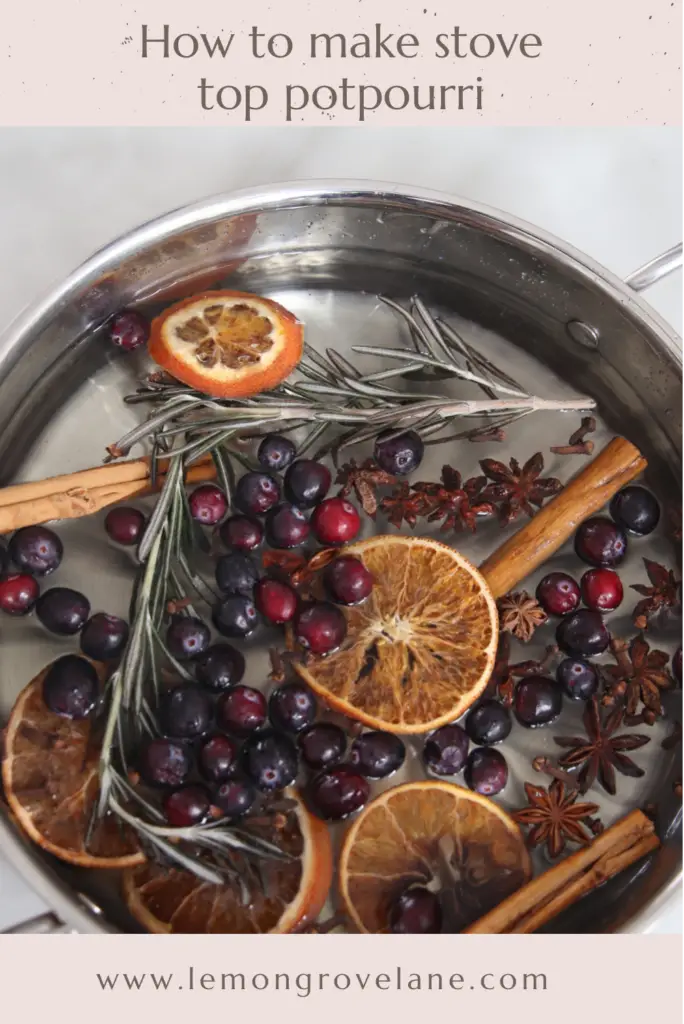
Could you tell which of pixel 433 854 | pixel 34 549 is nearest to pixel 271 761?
pixel 433 854

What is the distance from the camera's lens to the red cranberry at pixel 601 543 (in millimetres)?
1455

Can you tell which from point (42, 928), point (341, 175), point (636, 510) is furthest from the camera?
point (341, 175)

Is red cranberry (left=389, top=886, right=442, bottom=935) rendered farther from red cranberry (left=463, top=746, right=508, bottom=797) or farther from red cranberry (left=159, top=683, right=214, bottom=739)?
red cranberry (left=159, top=683, right=214, bottom=739)

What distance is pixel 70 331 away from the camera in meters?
1.47

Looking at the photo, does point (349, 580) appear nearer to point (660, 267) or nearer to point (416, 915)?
point (416, 915)

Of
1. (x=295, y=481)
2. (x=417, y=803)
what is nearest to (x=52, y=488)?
(x=295, y=481)

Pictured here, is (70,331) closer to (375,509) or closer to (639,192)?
(375,509)

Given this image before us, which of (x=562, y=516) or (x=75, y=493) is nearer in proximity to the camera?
(x=75, y=493)

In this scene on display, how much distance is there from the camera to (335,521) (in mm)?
1400

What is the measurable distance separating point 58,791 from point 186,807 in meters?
0.20

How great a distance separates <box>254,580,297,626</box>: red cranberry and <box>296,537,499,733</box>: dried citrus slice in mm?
86

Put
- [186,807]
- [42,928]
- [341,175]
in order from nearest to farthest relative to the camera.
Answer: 1. [42,928]
2. [186,807]
3. [341,175]

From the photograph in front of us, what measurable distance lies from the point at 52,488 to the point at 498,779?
2.84 feet

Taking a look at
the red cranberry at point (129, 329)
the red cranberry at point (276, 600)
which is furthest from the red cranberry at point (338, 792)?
the red cranberry at point (129, 329)
